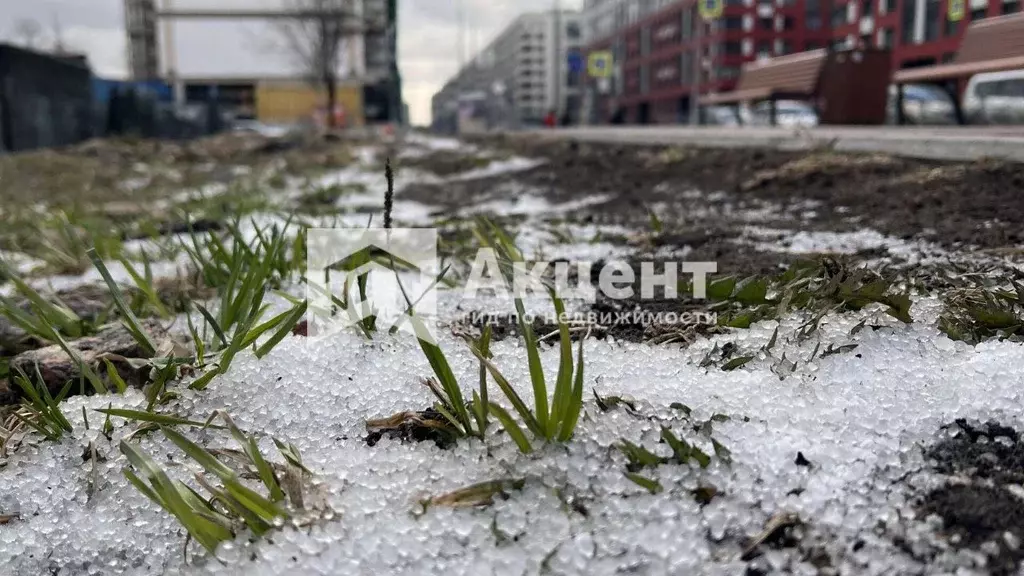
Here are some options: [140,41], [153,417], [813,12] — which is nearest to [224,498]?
[153,417]

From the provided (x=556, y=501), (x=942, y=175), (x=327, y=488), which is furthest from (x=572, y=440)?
(x=942, y=175)

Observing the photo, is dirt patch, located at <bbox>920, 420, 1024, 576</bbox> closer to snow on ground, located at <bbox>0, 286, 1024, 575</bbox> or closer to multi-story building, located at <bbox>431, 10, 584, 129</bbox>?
snow on ground, located at <bbox>0, 286, 1024, 575</bbox>

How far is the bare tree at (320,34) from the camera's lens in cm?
2562

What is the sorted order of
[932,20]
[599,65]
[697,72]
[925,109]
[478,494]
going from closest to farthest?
[478,494] → [932,20] → [925,109] → [697,72] → [599,65]

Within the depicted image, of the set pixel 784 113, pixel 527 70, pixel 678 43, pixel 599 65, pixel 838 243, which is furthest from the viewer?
pixel 527 70

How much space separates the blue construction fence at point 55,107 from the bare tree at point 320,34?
7.21m

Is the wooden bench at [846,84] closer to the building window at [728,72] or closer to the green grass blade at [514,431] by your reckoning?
the green grass blade at [514,431]

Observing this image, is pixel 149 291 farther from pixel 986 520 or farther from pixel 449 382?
pixel 986 520

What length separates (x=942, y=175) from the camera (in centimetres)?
280

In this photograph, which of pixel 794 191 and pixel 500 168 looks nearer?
pixel 794 191

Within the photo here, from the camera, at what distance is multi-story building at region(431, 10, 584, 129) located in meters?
73.0

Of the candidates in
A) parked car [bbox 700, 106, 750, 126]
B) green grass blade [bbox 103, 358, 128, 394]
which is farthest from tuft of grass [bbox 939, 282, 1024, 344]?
parked car [bbox 700, 106, 750, 126]

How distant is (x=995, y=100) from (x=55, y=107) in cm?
1366

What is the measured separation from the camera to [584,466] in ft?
3.04
